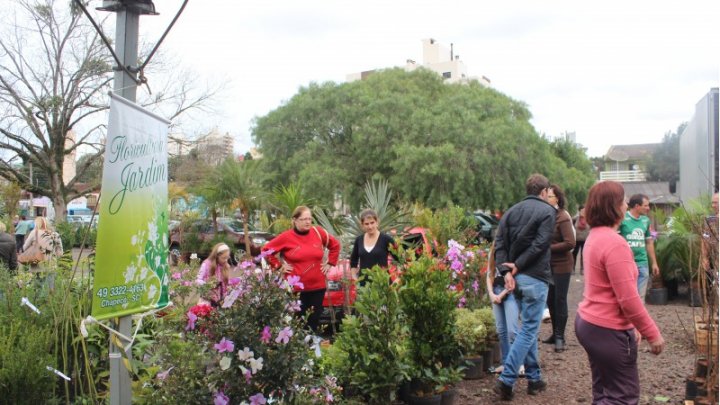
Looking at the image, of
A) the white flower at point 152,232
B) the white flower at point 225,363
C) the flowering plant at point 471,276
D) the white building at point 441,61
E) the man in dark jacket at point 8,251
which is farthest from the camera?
the white building at point 441,61

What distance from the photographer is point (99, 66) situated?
2698cm

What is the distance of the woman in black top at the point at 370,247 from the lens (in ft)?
20.0

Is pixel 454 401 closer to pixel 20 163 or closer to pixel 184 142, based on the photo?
pixel 184 142

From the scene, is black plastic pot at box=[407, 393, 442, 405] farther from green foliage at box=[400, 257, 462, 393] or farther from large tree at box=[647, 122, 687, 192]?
large tree at box=[647, 122, 687, 192]

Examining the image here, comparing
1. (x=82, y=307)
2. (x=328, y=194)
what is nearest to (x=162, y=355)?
(x=82, y=307)

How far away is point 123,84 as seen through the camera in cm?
316

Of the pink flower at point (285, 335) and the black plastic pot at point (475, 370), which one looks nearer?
the pink flower at point (285, 335)

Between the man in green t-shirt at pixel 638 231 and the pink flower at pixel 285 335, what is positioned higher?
the man in green t-shirt at pixel 638 231

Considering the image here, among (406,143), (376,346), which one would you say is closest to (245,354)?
(376,346)

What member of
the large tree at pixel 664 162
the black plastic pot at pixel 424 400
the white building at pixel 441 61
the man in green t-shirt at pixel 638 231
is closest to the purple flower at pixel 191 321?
the black plastic pot at pixel 424 400

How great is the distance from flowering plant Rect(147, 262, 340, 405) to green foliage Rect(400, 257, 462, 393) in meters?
1.45

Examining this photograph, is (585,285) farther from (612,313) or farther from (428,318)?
(428,318)

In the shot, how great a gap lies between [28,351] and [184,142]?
2714 centimetres

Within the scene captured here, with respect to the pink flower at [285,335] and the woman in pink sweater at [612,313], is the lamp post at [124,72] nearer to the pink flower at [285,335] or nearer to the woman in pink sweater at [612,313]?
the pink flower at [285,335]
